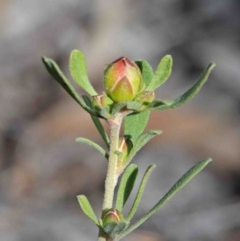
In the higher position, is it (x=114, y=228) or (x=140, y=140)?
(x=140, y=140)

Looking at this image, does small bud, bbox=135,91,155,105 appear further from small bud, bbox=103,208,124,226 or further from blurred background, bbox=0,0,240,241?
blurred background, bbox=0,0,240,241

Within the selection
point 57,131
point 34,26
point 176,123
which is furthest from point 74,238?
point 34,26

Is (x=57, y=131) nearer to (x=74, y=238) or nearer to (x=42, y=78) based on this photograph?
(x=42, y=78)

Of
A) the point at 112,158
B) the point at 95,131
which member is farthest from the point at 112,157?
the point at 95,131

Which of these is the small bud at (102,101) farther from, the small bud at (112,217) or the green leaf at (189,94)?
the small bud at (112,217)

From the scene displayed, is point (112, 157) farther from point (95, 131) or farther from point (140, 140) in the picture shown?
point (95, 131)

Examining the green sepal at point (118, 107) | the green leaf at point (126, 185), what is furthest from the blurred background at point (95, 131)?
the green sepal at point (118, 107)
